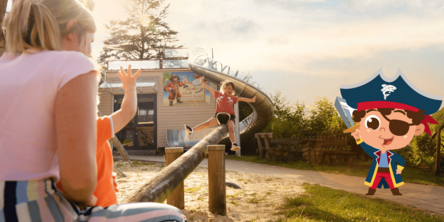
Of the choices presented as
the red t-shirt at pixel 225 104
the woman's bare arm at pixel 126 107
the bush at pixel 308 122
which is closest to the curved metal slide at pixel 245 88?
the bush at pixel 308 122

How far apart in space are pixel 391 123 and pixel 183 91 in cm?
1179

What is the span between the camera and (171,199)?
446cm

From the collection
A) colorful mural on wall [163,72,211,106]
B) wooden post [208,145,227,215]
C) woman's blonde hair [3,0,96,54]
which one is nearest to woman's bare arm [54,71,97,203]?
woman's blonde hair [3,0,96,54]

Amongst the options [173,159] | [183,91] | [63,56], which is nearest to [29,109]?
[63,56]

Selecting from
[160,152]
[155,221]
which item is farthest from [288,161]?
[155,221]

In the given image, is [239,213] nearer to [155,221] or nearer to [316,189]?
[316,189]

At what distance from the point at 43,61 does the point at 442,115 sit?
12686mm

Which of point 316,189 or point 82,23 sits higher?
point 82,23

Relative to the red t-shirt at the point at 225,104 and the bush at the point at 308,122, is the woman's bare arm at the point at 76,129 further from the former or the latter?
the bush at the point at 308,122

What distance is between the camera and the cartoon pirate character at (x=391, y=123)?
5879 mm

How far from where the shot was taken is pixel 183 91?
16.4 meters

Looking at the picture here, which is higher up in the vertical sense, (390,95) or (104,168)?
(390,95)

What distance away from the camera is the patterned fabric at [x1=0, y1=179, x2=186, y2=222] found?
0.90 metres

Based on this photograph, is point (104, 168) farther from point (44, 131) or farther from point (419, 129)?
point (419, 129)
